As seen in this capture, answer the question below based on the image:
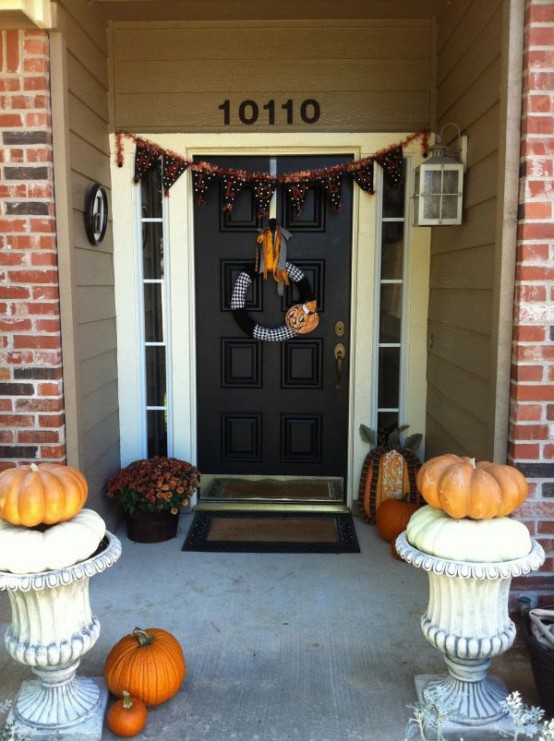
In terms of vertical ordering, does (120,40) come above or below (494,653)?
above

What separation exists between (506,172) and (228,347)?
198 centimetres

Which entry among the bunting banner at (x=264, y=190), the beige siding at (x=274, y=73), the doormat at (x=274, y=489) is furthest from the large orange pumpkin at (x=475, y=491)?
the beige siding at (x=274, y=73)

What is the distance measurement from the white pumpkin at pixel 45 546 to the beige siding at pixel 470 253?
155cm

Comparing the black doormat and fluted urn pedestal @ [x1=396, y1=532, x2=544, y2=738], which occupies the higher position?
fluted urn pedestal @ [x1=396, y1=532, x2=544, y2=738]

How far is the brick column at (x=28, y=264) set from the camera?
2871mm

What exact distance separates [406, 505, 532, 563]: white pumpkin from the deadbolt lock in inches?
76.8

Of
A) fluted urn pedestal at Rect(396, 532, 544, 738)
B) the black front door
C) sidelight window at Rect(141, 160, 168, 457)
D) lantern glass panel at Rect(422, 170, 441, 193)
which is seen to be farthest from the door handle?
fluted urn pedestal at Rect(396, 532, 544, 738)

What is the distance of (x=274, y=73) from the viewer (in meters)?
3.73

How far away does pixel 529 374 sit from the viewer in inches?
100

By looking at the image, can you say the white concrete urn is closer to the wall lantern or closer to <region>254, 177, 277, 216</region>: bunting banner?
the wall lantern

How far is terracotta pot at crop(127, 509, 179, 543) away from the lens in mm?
3615

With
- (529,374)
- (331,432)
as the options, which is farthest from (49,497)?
(331,432)

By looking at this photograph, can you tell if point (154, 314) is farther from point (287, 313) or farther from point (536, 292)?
point (536, 292)

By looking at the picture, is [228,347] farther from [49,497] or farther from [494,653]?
[494,653]
